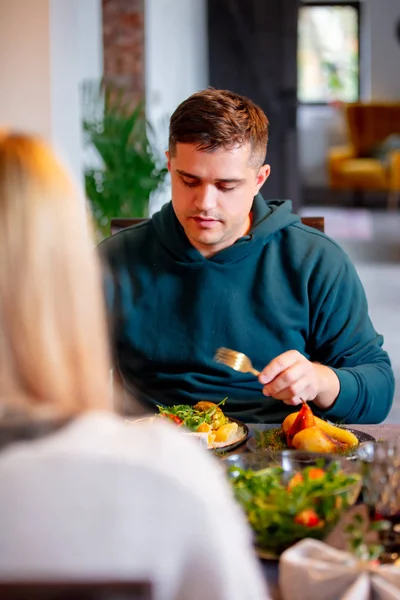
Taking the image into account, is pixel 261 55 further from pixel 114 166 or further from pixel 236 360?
pixel 236 360

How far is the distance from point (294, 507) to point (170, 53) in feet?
20.0

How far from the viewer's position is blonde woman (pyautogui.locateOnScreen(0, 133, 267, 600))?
0.81 meters

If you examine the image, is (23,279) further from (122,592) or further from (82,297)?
(122,592)

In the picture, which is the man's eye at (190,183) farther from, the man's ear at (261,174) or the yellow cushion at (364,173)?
the yellow cushion at (364,173)

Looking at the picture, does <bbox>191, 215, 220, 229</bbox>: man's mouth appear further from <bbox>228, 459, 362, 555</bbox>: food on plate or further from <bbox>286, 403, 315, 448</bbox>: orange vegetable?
<bbox>228, 459, 362, 555</bbox>: food on plate

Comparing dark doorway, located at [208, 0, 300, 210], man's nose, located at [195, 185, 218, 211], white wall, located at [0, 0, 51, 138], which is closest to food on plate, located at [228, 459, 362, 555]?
man's nose, located at [195, 185, 218, 211]

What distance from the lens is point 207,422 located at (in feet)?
5.33

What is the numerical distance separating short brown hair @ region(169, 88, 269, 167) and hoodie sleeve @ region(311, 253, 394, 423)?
0.32 meters

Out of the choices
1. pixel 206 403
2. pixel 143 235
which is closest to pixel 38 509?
Result: pixel 206 403

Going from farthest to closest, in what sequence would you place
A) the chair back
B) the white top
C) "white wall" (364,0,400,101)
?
"white wall" (364,0,400,101), the chair back, the white top

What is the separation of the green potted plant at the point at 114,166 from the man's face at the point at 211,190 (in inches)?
115

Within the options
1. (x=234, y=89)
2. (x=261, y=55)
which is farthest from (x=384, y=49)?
(x=234, y=89)

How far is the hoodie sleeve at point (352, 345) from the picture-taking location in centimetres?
183

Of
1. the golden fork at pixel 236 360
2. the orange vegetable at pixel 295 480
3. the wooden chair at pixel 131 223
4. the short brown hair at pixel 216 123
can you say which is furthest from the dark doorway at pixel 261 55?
the orange vegetable at pixel 295 480
